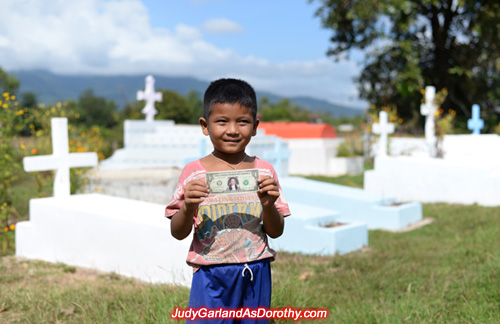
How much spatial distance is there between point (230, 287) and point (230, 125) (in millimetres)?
748

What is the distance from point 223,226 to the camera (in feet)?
7.77

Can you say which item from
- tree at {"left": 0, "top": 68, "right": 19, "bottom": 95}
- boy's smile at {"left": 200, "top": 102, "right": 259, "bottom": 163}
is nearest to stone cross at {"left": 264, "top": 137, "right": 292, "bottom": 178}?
boy's smile at {"left": 200, "top": 102, "right": 259, "bottom": 163}

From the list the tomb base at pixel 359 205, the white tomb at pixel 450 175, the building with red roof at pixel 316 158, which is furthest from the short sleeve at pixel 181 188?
the building with red roof at pixel 316 158

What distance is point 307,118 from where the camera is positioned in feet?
218

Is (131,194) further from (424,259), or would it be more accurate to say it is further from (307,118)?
(307,118)

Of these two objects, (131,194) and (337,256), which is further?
(131,194)

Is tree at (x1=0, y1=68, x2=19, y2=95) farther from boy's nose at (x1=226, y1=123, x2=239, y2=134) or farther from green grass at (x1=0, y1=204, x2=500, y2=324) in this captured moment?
boy's nose at (x1=226, y1=123, x2=239, y2=134)

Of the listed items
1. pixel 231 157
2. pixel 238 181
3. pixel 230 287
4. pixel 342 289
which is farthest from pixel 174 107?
pixel 238 181

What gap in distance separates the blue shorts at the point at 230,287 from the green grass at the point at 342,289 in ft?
3.07

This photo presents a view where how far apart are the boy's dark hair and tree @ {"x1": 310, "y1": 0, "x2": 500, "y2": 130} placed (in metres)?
17.0

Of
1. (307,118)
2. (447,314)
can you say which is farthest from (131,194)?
(307,118)

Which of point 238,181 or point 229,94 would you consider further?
point 229,94

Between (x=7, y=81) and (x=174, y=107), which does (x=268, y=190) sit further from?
(x=7, y=81)

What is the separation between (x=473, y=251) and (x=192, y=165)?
14.9 feet
